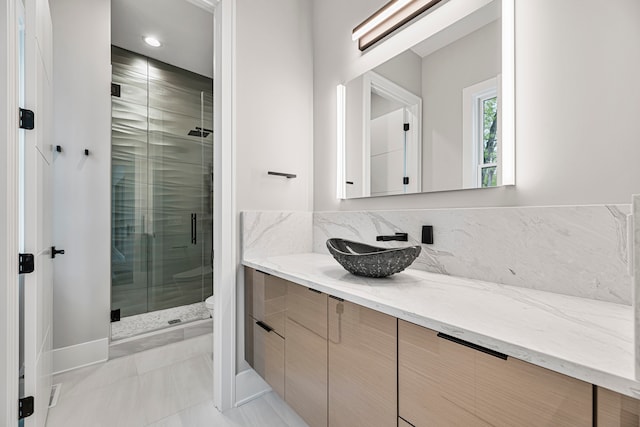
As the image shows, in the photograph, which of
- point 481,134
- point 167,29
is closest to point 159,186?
point 167,29

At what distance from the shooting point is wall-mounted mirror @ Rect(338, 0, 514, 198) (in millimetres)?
1085

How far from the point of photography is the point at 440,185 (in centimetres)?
127

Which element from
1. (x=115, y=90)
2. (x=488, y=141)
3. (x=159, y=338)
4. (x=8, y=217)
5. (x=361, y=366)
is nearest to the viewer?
(x=361, y=366)

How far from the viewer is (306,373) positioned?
3.74 ft

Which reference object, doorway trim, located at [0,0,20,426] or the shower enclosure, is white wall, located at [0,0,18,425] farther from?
the shower enclosure

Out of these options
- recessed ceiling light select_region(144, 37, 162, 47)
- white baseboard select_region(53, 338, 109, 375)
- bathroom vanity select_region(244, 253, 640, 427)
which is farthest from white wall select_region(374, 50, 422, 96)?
white baseboard select_region(53, 338, 109, 375)

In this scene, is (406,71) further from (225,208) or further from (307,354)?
(307,354)

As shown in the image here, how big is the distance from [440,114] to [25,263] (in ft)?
6.04

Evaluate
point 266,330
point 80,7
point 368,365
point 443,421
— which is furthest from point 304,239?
point 80,7

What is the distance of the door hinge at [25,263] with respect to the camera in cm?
108

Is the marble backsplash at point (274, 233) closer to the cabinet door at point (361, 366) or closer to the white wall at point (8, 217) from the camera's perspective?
the cabinet door at point (361, 366)

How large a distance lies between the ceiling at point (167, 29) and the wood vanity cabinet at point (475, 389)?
8.08 feet

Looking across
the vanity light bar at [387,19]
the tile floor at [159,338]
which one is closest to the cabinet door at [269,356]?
the tile floor at [159,338]

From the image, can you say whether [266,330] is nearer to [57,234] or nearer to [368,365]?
[368,365]
